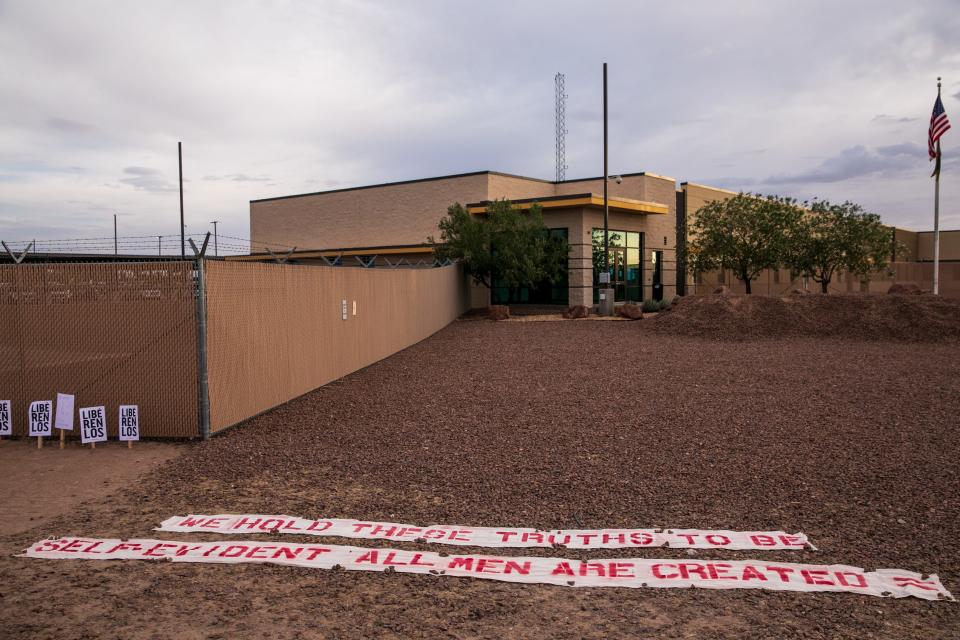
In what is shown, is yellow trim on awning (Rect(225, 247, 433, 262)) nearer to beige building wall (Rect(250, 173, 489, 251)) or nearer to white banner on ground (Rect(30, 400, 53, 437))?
beige building wall (Rect(250, 173, 489, 251))

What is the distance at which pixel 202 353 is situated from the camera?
359 inches

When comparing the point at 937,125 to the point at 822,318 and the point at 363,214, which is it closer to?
the point at 822,318

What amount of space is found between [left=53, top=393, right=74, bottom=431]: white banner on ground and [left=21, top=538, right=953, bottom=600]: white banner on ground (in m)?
3.72

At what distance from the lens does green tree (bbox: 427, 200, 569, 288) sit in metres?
30.5

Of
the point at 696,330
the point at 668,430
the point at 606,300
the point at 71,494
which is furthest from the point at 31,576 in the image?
the point at 606,300

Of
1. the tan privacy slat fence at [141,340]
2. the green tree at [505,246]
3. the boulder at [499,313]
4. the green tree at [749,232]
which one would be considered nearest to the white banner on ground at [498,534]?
the tan privacy slat fence at [141,340]

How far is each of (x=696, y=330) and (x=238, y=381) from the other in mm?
15812

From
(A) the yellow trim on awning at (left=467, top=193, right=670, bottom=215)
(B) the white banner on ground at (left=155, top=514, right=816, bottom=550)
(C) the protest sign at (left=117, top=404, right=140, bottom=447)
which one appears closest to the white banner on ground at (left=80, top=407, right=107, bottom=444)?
(C) the protest sign at (left=117, top=404, right=140, bottom=447)

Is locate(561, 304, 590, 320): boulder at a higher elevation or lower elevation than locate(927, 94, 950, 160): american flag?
lower

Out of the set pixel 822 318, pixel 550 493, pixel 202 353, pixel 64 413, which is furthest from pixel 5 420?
pixel 822 318

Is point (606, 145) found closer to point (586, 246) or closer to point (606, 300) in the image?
point (586, 246)

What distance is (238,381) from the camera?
395 inches

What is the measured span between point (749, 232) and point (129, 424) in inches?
1168

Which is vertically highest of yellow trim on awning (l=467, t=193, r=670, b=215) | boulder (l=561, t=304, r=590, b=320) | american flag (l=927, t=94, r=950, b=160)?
american flag (l=927, t=94, r=950, b=160)
